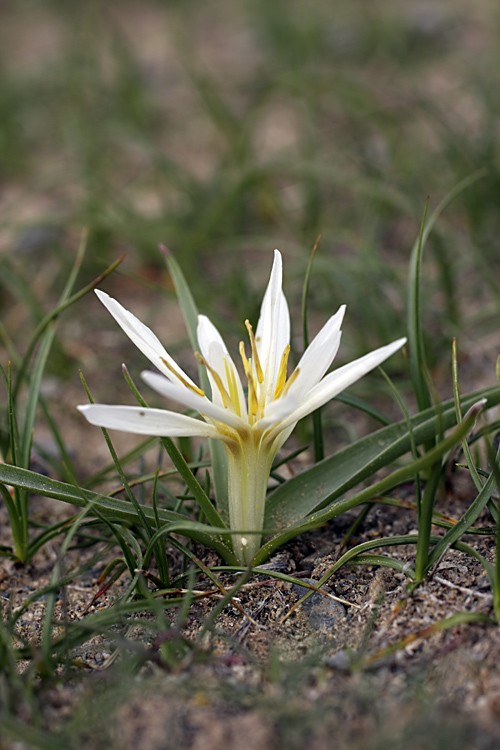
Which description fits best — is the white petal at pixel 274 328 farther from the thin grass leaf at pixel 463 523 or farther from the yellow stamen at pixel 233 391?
the thin grass leaf at pixel 463 523

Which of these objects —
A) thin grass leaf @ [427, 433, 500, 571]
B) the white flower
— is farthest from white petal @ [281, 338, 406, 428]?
thin grass leaf @ [427, 433, 500, 571]

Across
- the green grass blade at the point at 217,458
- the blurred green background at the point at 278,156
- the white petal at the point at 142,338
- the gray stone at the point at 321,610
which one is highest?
the blurred green background at the point at 278,156

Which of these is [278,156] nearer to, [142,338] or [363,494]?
[142,338]

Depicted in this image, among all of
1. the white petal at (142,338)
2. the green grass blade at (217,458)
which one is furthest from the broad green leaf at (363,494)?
the white petal at (142,338)

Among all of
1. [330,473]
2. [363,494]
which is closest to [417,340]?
[330,473]

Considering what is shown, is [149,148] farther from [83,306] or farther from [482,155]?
[482,155]

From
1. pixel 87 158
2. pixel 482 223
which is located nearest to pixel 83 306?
pixel 87 158
